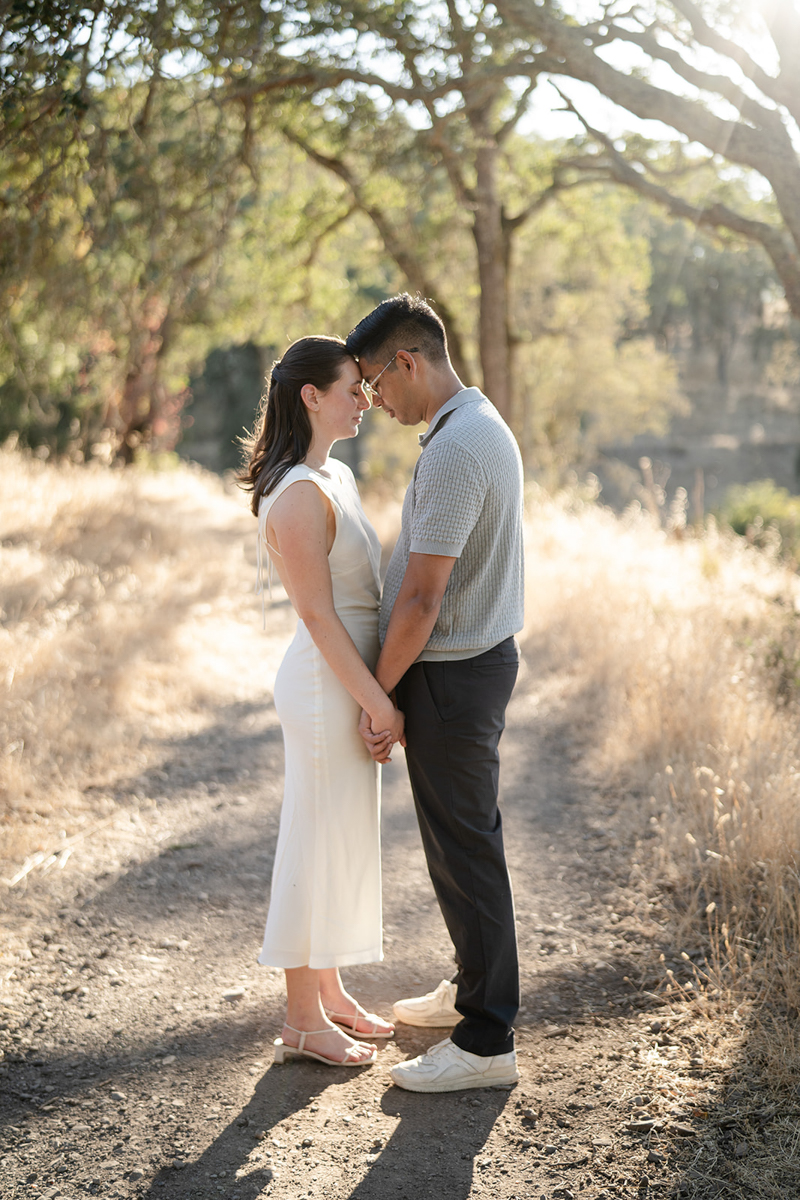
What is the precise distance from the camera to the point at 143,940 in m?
3.63

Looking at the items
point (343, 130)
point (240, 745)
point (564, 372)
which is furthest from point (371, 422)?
point (240, 745)

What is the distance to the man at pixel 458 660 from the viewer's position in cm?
249

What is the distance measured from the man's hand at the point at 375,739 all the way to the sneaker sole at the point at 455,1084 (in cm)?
99

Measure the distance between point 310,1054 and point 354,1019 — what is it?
9.0 inches

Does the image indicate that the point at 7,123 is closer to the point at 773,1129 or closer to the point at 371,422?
the point at 773,1129

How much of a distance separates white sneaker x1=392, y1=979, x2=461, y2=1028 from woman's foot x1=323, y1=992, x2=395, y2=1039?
2.9 inches

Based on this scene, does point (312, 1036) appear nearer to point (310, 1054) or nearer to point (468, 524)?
point (310, 1054)

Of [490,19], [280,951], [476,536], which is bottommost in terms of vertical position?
[280,951]

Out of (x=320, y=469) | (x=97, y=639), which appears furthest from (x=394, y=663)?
(x=97, y=639)

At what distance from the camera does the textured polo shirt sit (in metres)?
2.42

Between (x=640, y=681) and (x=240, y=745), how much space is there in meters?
2.65

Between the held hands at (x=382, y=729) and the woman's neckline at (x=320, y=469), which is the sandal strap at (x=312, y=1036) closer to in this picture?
the held hands at (x=382, y=729)

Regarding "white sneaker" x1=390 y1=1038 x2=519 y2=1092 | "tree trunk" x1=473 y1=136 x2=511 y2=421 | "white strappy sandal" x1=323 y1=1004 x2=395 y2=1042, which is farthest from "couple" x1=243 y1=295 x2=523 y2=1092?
"tree trunk" x1=473 y1=136 x2=511 y2=421

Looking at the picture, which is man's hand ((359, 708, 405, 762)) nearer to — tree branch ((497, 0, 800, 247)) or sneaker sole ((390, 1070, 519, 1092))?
sneaker sole ((390, 1070, 519, 1092))
